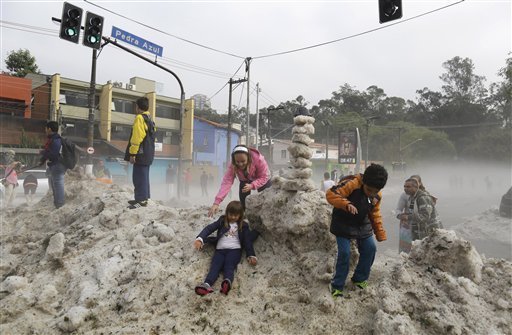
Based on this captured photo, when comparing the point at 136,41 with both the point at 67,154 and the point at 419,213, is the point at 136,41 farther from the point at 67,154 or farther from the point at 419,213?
the point at 419,213

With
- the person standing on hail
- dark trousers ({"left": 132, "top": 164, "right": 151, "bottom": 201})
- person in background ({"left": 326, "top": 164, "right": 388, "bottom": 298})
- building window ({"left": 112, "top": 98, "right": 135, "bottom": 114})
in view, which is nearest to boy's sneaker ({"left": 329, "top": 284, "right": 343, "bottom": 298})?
person in background ({"left": 326, "top": 164, "right": 388, "bottom": 298})

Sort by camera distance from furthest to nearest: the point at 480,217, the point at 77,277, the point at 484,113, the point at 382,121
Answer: the point at 382,121
the point at 484,113
the point at 480,217
the point at 77,277

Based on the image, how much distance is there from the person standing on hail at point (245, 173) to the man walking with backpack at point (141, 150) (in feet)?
4.82

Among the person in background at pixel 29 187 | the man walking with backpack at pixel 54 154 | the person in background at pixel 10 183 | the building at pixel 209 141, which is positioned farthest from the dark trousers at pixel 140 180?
the building at pixel 209 141

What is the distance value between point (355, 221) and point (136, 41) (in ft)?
41.3

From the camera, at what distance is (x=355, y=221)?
11.1ft

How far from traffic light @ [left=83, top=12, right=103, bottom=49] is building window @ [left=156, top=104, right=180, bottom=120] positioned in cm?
2809

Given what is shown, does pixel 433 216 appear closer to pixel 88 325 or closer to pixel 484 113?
pixel 88 325

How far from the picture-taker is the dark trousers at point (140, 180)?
5593 mm

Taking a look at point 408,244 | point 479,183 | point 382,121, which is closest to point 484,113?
point 382,121

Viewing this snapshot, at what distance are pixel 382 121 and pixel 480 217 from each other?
222ft

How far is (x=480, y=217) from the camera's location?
49.4 feet

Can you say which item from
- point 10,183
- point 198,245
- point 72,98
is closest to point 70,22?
point 10,183

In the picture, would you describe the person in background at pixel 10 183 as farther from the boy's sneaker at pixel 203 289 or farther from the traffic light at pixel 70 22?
the boy's sneaker at pixel 203 289
